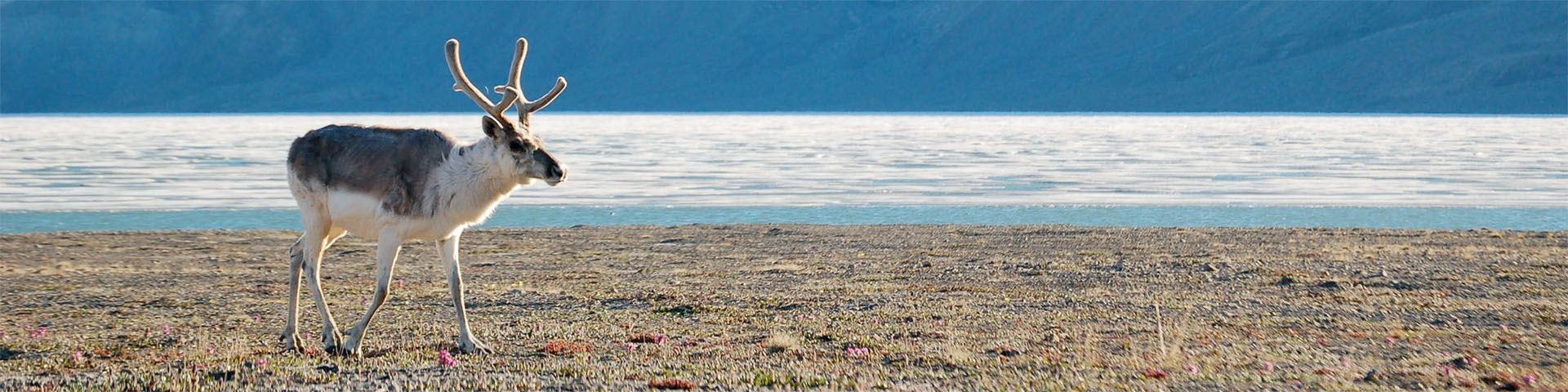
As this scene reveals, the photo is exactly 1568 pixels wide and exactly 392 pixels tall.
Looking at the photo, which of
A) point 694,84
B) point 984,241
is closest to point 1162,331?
point 984,241

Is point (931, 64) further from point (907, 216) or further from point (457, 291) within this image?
point (457, 291)

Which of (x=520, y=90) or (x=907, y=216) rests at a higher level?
(x=520, y=90)

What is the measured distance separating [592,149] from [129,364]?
37.3 meters

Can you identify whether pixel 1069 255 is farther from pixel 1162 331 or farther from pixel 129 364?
pixel 129 364

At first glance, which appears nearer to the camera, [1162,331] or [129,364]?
[129,364]

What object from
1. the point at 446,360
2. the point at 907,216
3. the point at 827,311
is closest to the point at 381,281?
the point at 446,360

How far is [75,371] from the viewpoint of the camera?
319 inches

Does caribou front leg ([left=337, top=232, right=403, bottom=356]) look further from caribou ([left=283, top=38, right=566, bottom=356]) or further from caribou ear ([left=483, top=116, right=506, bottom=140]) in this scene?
caribou ear ([left=483, top=116, right=506, bottom=140])

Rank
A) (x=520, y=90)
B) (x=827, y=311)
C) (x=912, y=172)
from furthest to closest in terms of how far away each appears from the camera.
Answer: (x=912, y=172)
(x=827, y=311)
(x=520, y=90)

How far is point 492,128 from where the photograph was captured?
8156mm

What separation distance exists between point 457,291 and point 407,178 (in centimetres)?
62

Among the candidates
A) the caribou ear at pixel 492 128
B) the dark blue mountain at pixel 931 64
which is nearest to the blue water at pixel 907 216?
the caribou ear at pixel 492 128

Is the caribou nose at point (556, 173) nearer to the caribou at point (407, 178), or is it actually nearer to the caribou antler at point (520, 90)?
the caribou at point (407, 178)

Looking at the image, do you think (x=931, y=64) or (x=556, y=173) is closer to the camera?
(x=556, y=173)
